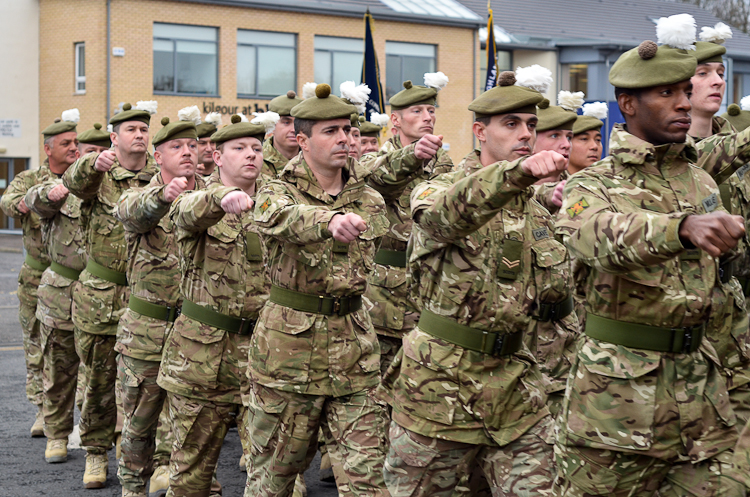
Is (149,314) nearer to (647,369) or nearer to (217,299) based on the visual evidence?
(217,299)

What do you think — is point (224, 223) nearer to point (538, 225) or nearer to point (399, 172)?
point (399, 172)

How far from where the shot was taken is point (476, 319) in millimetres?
4477

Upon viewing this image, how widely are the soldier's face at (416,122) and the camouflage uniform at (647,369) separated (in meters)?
4.00

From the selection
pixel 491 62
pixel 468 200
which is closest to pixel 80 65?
pixel 491 62

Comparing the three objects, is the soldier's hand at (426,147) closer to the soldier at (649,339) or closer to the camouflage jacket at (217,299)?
the camouflage jacket at (217,299)

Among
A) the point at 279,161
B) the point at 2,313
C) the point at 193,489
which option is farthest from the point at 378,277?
the point at 2,313

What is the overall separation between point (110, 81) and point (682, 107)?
89.6ft

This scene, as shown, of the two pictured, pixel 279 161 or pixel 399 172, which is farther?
pixel 279 161

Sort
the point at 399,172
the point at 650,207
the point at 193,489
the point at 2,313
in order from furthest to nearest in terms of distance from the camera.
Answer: the point at 2,313 < the point at 399,172 < the point at 193,489 < the point at 650,207

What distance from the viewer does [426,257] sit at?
15.2 ft

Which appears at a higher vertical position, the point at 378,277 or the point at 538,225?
the point at 538,225

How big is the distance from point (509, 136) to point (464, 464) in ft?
5.19

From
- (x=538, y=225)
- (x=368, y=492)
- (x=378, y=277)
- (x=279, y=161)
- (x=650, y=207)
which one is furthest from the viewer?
(x=279, y=161)

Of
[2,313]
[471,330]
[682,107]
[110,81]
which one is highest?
[110,81]
